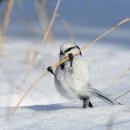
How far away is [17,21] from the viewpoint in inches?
258

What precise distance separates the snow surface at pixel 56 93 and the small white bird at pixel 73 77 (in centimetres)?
7

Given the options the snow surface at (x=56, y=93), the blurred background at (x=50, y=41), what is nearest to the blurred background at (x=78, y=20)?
the blurred background at (x=50, y=41)

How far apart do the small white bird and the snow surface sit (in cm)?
7

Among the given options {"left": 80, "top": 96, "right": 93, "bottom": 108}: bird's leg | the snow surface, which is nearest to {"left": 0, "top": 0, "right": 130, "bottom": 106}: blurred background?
the snow surface

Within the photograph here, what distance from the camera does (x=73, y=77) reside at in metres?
2.95

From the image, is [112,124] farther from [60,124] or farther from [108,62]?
[108,62]

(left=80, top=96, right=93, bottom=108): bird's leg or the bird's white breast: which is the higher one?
the bird's white breast

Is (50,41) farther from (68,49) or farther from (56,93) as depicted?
(68,49)

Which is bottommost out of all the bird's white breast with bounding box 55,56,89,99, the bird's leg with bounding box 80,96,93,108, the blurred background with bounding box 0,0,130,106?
the bird's leg with bounding box 80,96,93,108

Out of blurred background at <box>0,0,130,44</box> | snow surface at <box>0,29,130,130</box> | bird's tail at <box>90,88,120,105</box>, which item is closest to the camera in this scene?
snow surface at <box>0,29,130,130</box>

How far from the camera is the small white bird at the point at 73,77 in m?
2.95

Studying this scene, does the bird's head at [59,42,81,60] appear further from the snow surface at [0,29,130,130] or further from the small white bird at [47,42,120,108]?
the snow surface at [0,29,130,130]

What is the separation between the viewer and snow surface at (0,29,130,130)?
265 centimetres

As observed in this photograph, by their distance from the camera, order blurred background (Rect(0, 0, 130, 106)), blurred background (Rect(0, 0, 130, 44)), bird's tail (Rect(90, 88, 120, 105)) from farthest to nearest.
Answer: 1. blurred background (Rect(0, 0, 130, 44))
2. blurred background (Rect(0, 0, 130, 106))
3. bird's tail (Rect(90, 88, 120, 105))
